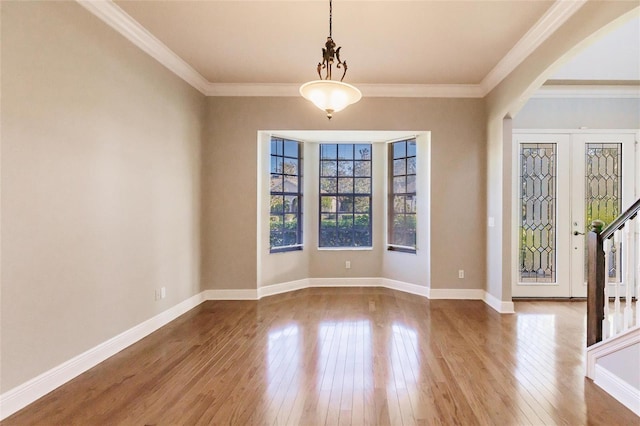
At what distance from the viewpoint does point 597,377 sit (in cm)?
243

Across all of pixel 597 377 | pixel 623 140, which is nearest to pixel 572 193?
pixel 623 140

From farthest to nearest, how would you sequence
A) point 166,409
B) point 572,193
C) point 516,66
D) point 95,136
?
point 572,193 → point 516,66 → point 95,136 → point 166,409

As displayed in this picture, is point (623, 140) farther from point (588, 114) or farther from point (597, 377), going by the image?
point (597, 377)

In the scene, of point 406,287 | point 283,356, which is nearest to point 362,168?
point 406,287

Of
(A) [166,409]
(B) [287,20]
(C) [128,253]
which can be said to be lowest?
(A) [166,409]

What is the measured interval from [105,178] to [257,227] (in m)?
2.16

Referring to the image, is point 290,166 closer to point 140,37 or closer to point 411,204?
point 411,204

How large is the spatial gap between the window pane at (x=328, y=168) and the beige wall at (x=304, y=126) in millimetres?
963

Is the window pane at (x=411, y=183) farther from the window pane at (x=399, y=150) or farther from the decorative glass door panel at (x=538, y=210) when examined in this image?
the decorative glass door panel at (x=538, y=210)

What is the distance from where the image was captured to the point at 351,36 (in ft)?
10.7

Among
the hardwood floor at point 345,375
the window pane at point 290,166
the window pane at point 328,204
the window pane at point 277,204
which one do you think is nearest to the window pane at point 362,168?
the window pane at point 328,204

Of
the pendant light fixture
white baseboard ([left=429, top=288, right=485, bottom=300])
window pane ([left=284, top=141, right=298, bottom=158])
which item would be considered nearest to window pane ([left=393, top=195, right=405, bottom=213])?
white baseboard ([left=429, top=288, right=485, bottom=300])

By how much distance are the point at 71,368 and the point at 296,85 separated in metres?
3.93

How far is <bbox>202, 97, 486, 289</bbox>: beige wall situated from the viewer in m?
4.65
